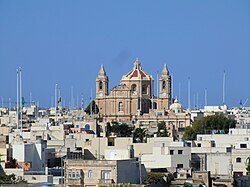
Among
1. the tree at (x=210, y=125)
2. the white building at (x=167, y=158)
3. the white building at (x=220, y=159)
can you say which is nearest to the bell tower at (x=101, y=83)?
the tree at (x=210, y=125)

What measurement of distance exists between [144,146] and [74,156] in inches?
165

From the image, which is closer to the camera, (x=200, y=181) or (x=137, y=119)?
(x=200, y=181)

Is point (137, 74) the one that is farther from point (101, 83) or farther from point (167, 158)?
point (167, 158)

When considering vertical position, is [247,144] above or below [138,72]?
below

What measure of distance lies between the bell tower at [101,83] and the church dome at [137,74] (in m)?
2.30

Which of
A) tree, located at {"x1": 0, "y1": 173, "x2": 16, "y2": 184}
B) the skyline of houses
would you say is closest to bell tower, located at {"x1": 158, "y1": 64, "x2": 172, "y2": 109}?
the skyline of houses

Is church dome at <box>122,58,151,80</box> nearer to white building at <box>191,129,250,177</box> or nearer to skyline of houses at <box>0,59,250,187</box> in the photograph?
skyline of houses at <box>0,59,250,187</box>

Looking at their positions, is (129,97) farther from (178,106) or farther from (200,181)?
(200,181)

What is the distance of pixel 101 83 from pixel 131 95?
553cm

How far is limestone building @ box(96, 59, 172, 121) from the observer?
122 m

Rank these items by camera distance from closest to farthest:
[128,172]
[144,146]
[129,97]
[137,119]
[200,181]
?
[128,172]
[200,181]
[144,146]
[137,119]
[129,97]

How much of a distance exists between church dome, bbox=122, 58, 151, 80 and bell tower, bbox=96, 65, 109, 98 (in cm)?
230

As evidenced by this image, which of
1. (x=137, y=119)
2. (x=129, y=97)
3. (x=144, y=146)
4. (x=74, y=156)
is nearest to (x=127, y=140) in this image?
(x=144, y=146)

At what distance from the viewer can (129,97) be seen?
400 ft
